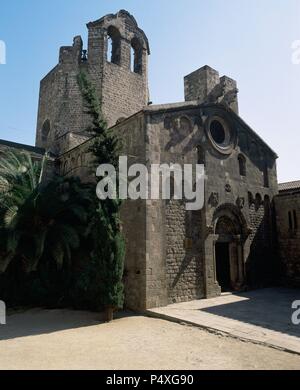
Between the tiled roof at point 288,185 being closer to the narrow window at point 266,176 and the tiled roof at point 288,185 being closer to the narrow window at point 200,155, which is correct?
the narrow window at point 266,176

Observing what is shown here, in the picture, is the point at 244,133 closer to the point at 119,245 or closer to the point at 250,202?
the point at 250,202

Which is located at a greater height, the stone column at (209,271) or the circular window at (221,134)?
the circular window at (221,134)

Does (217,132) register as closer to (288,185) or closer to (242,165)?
(242,165)

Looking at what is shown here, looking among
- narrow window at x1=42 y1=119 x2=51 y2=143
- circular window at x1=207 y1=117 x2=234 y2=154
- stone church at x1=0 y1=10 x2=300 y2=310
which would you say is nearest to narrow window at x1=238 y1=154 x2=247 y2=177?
stone church at x1=0 y1=10 x2=300 y2=310

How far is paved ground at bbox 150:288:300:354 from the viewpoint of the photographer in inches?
277

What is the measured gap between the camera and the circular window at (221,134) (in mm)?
13586

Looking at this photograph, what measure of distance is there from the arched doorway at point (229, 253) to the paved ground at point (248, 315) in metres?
0.93

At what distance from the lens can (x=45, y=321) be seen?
29.4 ft

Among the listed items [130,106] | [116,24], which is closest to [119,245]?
[130,106]

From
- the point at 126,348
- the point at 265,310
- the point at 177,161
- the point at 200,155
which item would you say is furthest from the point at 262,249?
the point at 126,348

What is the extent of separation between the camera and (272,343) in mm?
6539

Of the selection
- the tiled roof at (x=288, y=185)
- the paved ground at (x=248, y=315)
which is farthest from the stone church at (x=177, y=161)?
the tiled roof at (x=288, y=185)

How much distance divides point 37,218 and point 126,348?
21.6 ft

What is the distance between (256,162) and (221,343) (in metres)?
10.7
